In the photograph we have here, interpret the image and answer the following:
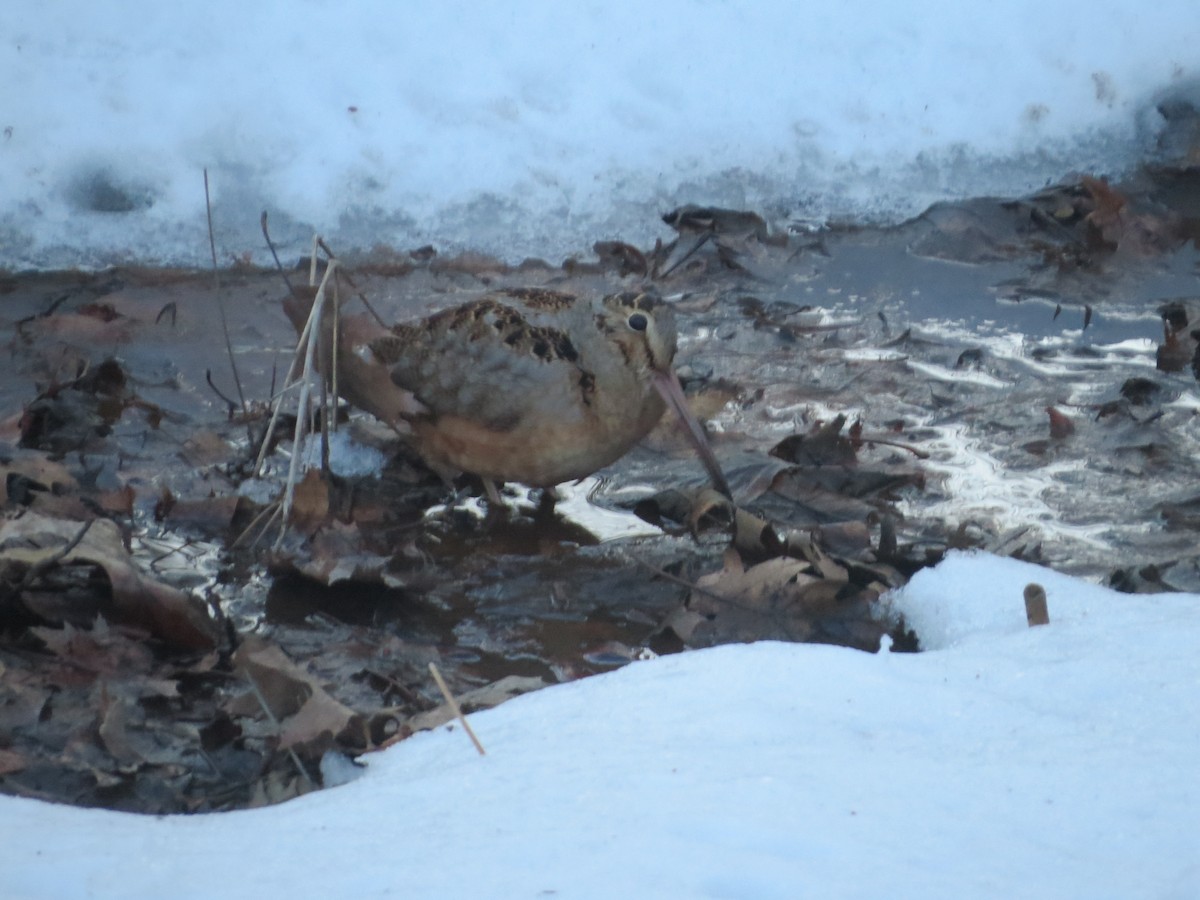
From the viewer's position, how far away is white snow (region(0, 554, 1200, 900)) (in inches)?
68.9

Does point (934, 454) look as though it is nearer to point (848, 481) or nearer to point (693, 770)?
point (848, 481)

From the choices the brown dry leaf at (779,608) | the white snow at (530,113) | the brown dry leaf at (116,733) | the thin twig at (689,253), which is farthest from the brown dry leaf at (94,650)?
the thin twig at (689,253)

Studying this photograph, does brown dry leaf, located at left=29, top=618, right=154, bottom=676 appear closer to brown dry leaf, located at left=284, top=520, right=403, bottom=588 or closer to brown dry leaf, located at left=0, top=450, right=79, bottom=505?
brown dry leaf, located at left=284, top=520, right=403, bottom=588

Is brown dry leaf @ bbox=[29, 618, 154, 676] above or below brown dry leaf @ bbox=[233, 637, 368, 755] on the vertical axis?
above

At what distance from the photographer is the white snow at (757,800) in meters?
1.75

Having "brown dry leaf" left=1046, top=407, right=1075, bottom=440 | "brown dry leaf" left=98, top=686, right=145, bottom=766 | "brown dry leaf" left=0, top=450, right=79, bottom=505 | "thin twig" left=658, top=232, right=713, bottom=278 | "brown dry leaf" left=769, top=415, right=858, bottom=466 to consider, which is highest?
"brown dry leaf" left=0, top=450, right=79, bottom=505

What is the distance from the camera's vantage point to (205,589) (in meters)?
3.53

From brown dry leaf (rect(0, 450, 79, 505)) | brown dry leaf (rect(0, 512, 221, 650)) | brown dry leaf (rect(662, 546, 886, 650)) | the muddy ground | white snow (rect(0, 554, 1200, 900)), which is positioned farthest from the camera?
A: brown dry leaf (rect(0, 450, 79, 505))

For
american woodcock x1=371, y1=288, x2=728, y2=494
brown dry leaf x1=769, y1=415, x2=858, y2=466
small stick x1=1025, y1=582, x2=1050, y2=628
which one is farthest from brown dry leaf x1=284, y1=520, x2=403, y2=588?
small stick x1=1025, y1=582, x2=1050, y2=628

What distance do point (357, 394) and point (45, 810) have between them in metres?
2.42

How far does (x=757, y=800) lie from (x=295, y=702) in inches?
48.3

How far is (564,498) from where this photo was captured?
436 centimetres

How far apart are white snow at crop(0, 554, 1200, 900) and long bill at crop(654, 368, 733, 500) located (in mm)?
1461

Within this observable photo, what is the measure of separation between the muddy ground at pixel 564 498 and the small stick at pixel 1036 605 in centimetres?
46
